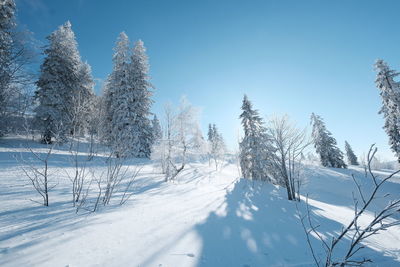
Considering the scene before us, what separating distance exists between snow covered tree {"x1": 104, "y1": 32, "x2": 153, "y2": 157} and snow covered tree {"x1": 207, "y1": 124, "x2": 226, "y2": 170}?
1253cm

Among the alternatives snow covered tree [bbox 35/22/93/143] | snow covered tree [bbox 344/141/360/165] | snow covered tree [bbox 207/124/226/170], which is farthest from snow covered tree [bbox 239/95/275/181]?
snow covered tree [bbox 344/141/360/165]

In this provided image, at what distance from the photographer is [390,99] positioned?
17.9m

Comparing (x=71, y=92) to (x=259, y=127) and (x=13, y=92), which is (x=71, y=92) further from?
(x=259, y=127)

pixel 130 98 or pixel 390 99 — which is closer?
pixel 130 98

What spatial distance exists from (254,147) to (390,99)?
15.0 meters

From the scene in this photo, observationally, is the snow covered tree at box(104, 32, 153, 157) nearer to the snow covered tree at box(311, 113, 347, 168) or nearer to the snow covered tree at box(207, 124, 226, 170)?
the snow covered tree at box(207, 124, 226, 170)

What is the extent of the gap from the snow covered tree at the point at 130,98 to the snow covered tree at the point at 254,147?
9669mm

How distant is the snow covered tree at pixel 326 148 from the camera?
28938 millimetres

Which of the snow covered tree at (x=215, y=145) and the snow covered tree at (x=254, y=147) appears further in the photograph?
the snow covered tree at (x=215, y=145)

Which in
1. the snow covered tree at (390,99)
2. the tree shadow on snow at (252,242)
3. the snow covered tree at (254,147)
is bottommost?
the tree shadow on snow at (252,242)

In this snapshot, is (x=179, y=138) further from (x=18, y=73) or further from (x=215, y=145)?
(x=215, y=145)

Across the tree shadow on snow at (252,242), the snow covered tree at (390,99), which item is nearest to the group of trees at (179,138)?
the tree shadow on snow at (252,242)

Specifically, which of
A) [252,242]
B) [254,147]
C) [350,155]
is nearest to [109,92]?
[254,147]

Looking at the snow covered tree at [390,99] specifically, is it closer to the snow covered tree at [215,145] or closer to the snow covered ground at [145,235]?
the snow covered ground at [145,235]
